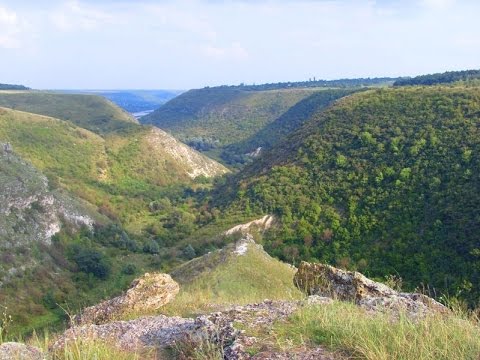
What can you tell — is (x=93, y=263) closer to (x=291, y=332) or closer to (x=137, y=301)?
(x=137, y=301)

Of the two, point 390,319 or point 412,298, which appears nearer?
point 390,319

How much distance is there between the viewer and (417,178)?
40188 mm

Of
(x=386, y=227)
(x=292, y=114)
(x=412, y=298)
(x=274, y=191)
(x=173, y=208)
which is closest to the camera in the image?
(x=412, y=298)

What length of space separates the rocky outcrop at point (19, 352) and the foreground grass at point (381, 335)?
3014mm

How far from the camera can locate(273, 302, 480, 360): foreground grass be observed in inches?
194

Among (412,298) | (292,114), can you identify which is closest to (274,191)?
(412,298)

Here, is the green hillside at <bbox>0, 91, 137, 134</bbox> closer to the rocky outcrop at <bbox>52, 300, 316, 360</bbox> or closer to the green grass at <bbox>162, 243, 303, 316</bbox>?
the green grass at <bbox>162, 243, 303, 316</bbox>

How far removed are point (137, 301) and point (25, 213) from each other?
3760cm

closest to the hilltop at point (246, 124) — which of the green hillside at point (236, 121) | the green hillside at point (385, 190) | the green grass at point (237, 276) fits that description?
the green hillside at point (236, 121)

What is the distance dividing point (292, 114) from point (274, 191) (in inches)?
3938

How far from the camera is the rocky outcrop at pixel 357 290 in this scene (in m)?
8.50

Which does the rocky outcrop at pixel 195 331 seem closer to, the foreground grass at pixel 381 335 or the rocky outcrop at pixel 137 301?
the foreground grass at pixel 381 335

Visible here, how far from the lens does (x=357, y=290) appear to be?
10812 mm

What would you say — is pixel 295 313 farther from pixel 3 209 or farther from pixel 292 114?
pixel 292 114
